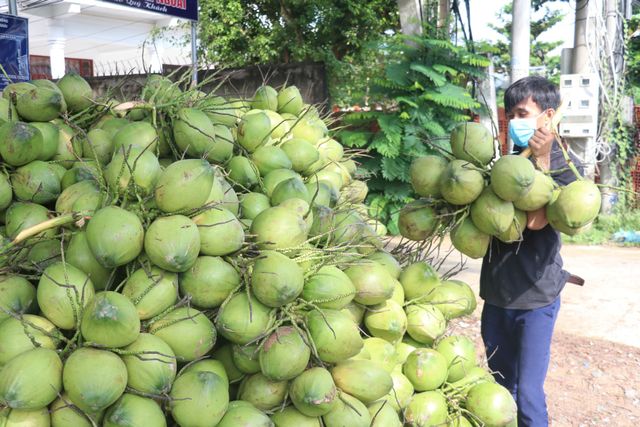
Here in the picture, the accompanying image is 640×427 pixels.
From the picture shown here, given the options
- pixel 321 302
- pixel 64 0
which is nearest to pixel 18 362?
pixel 321 302

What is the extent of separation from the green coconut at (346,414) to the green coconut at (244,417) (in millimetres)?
172

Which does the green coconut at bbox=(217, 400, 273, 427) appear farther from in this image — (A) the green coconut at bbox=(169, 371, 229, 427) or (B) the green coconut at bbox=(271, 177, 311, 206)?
(B) the green coconut at bbox=(271, 177, 311, 206)

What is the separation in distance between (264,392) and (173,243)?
1.47ft

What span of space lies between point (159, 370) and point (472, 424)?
1041 millimetres

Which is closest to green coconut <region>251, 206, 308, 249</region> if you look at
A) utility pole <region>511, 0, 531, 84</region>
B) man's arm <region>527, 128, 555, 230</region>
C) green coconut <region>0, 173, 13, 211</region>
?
green coconut <region>0, 173, 13, 211</region>

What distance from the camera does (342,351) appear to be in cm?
157

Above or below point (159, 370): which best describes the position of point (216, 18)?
above

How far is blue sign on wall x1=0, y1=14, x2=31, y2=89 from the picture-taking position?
485 centimetres

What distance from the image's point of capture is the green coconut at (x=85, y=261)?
1.49 meters

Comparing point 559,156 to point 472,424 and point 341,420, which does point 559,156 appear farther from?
point 341,420

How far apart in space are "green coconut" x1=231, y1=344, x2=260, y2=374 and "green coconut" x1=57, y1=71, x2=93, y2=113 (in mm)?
1002

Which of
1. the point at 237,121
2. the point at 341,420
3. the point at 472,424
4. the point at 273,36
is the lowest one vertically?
the point at 472,424

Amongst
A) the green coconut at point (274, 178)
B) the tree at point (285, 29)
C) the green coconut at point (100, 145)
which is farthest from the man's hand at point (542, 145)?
the tree at point (285, 29)

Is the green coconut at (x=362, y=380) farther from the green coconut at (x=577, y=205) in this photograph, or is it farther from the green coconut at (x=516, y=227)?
the green coconut at (x=577, y=205)
